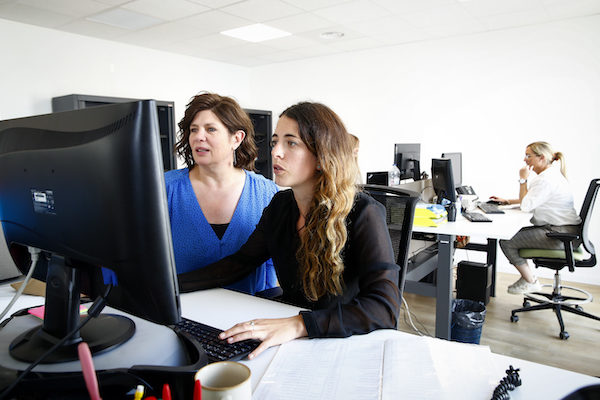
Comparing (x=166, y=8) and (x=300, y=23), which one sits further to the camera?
(x=300, y=23)

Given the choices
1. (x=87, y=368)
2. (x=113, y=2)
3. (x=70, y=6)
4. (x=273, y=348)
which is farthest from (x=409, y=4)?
(x=87, y=368)

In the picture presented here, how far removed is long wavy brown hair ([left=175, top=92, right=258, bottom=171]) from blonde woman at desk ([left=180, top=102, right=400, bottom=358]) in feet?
1.58

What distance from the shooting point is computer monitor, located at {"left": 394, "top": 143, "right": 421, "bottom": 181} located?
13.2ft

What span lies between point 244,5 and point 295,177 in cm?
293

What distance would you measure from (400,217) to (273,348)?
757mm

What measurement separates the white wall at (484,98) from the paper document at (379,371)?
4144 mm

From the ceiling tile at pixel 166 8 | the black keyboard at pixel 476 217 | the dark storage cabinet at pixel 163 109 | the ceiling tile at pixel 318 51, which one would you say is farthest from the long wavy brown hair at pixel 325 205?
the ceiling tile at pixel 318 51

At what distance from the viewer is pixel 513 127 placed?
4402 mm

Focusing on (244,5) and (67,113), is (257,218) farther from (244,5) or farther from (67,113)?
(244,5)

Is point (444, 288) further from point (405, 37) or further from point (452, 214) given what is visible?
point (405, 37)

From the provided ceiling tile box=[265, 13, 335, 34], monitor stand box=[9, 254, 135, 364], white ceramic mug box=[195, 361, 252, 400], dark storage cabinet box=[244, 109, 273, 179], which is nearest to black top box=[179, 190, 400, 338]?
white ceramic mug box=[195, 361, 252, 400]

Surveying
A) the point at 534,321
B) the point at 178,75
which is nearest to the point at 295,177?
the point at 534,321

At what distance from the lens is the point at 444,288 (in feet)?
7.86

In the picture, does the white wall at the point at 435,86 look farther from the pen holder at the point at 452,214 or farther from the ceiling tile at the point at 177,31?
the pen holder at the point at 452,214
